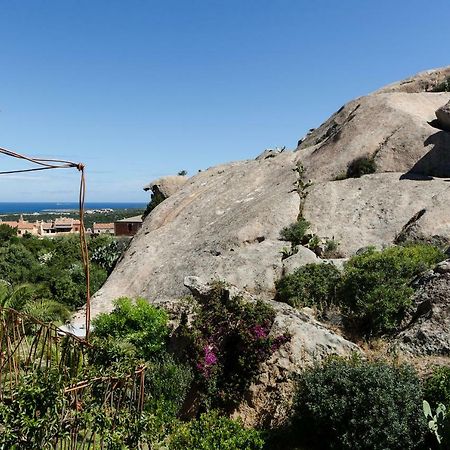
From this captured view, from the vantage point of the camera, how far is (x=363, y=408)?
8.55 meters

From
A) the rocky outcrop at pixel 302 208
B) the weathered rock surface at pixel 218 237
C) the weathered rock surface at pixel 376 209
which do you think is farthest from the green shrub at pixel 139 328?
the weathered rock surface at pixel 376 209

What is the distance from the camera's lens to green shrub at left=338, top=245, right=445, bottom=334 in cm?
1245

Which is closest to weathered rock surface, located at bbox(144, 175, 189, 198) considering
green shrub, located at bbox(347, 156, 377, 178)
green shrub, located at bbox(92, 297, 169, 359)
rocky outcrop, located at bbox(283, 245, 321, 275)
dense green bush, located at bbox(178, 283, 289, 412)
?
green shrub, located at bbox(347, 156, 377, 178)

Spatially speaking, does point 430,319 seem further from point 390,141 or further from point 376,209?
point 390,141

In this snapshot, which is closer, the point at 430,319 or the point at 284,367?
the point at 284,367

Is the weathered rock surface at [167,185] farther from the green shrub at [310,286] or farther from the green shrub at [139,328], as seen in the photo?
the green shrub at [139,328]

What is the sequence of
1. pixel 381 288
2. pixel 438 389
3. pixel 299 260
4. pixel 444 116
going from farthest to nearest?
pixel 444 116 < pixel 299 260 < pixel 381 288 < pixel 438 389

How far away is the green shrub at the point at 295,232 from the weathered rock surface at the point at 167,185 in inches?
747

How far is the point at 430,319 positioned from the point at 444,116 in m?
16.1

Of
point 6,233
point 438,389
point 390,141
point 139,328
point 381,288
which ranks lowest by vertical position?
point 438,389

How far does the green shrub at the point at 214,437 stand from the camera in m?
8.37

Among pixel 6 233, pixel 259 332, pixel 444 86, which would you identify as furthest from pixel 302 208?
pixel 6 233

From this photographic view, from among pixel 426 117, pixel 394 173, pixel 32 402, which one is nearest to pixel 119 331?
pixel 32 402

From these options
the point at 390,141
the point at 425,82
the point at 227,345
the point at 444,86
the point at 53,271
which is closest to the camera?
the point at 227,345
